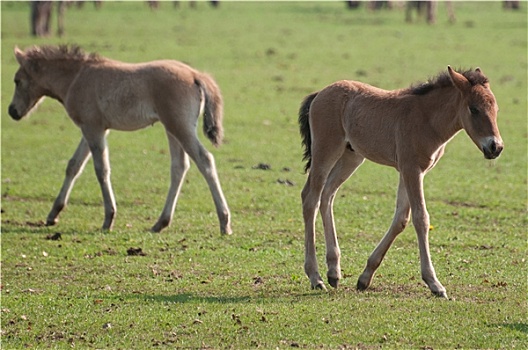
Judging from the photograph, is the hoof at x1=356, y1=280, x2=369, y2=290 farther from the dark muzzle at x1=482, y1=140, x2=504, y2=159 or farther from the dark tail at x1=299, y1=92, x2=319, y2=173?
the dark muzzle at x1=482, y1=140, x2=504, y2=159

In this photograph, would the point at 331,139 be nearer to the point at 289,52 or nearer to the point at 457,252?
the point at 457,252

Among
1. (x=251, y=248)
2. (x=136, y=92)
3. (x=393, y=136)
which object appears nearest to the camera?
(x=393, y=136)

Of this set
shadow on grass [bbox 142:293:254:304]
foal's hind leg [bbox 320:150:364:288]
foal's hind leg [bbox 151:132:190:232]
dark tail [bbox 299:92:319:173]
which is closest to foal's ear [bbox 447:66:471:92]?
foal's hind leg [bbox 320:150:364:288]

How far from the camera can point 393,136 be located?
8312mm

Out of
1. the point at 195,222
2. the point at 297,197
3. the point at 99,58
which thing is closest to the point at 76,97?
the point at 99,58

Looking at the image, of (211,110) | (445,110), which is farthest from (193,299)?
(211,110)

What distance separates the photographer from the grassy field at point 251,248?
7316mm

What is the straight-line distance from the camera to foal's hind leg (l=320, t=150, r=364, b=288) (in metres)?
8.56

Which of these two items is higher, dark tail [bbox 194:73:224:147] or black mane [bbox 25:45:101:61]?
black mane [bbox 25:45:101:61]

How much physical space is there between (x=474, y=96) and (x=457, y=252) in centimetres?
284

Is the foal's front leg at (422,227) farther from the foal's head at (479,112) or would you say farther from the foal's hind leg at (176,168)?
the foal's hind leg at (176,168)

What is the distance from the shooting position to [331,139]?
28.4ft

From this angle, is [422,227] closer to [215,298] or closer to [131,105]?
[215,298]

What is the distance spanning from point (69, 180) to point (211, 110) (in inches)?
85.3
